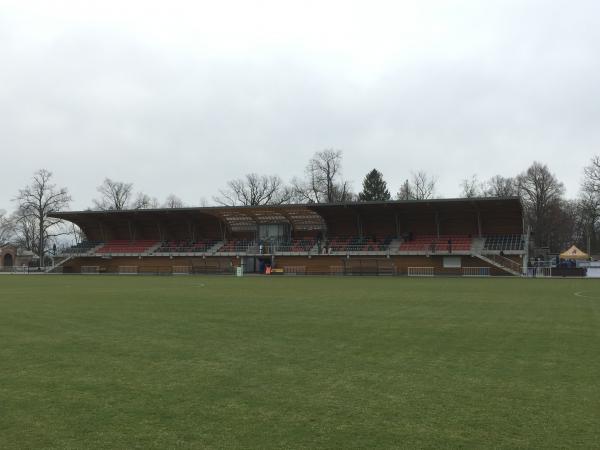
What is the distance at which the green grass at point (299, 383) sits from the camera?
16.7ft

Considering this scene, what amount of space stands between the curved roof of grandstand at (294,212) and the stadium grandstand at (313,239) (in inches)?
4.2

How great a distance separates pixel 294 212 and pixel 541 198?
40.1 m

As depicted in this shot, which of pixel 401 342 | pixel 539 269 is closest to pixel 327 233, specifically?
pixel 539 269

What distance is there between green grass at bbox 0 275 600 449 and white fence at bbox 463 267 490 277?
37908 millimetres

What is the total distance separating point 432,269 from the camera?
52.6 m

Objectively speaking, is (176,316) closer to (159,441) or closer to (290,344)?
(290,344)

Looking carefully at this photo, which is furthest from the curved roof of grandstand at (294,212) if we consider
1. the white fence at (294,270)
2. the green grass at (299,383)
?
the green grass at (299,383)

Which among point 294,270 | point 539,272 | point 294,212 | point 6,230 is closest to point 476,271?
point 539,272

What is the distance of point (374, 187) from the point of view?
88500 mm

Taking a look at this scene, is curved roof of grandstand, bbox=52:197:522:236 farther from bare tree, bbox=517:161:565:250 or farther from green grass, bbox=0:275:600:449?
green grass, bbox=0:275:600:449

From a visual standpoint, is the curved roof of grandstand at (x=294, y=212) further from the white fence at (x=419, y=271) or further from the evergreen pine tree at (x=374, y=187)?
the evergreen pine tree at (x=374, y=187)

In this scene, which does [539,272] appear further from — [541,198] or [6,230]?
[6,230]

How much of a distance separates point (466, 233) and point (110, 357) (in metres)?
51.3

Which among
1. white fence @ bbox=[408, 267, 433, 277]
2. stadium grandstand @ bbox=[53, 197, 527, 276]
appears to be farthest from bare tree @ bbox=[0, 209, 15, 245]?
white fence @ bbox=[408, 267, 433, 277]
